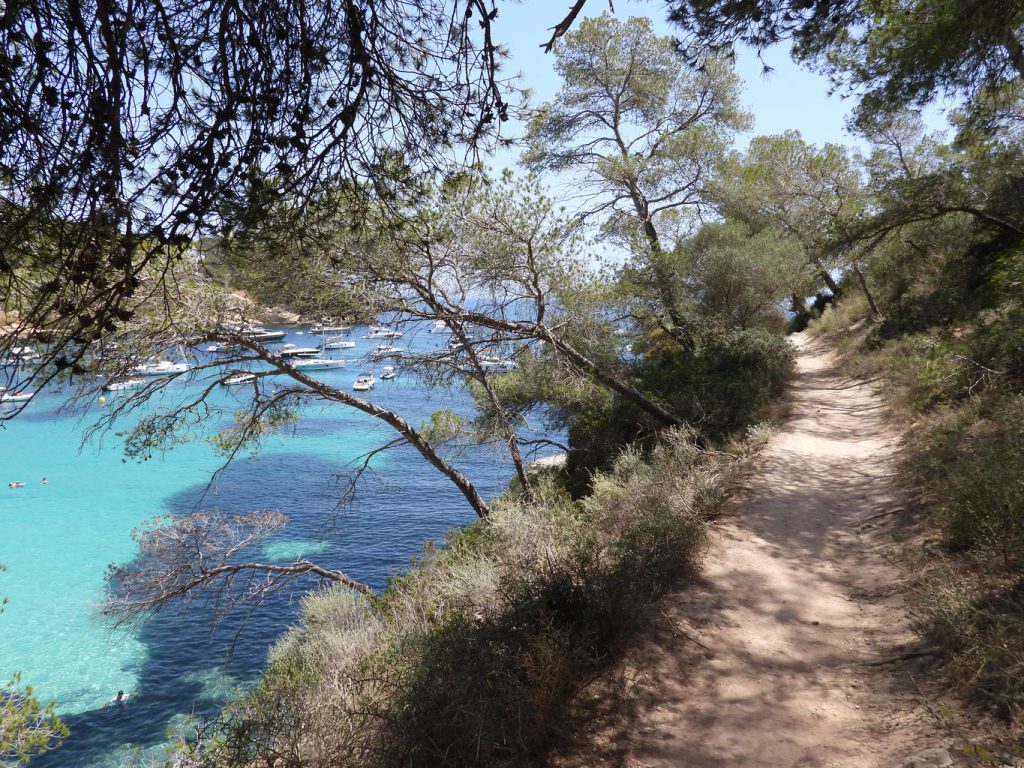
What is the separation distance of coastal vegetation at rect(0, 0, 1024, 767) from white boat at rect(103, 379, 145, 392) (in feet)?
0.69

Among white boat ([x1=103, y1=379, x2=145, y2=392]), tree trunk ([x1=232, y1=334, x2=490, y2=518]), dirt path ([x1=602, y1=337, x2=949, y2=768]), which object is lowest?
dirt path ([x1=602, y1=337, x2=949, y2=768])

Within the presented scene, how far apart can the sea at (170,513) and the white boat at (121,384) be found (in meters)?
0.22

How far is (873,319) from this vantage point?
60.1ft

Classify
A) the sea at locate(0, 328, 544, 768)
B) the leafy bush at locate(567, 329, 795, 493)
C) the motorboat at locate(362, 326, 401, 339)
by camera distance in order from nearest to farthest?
the motorboat at locate(362, 326, 401, 339)
the leafy bush at locate(567, 329, 795, 493)
the sea at locate(0, 328, 544, 768)

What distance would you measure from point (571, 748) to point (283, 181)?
11.7 feet

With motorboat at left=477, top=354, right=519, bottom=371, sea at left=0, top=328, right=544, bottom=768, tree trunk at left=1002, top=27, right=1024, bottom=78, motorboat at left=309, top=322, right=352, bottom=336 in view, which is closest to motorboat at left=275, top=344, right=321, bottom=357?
motorboat at left=309, top=322, right=352, bottom=336

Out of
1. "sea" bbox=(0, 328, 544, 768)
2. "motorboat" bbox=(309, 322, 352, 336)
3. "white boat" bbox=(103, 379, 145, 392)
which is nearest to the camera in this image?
"white boat" bbox=(103, 379, 145, 392)

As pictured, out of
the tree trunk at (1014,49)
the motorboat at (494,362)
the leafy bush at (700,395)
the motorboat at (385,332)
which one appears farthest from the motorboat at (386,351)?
the tree trunk at (1014,49)

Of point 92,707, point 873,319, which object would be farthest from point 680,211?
point 92,707

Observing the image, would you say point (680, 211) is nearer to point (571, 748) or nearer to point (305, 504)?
point (571, 748)

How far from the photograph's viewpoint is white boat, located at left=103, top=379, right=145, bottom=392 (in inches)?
264

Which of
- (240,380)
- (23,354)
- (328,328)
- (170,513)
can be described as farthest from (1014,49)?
(170,513)

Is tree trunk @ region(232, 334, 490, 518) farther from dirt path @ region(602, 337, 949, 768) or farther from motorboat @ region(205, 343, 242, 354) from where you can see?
dirt path @ region(602, 337, 949, 768)

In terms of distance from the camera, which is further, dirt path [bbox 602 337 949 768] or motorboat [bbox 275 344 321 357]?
motorboat [bbox 275 344 321 357]
